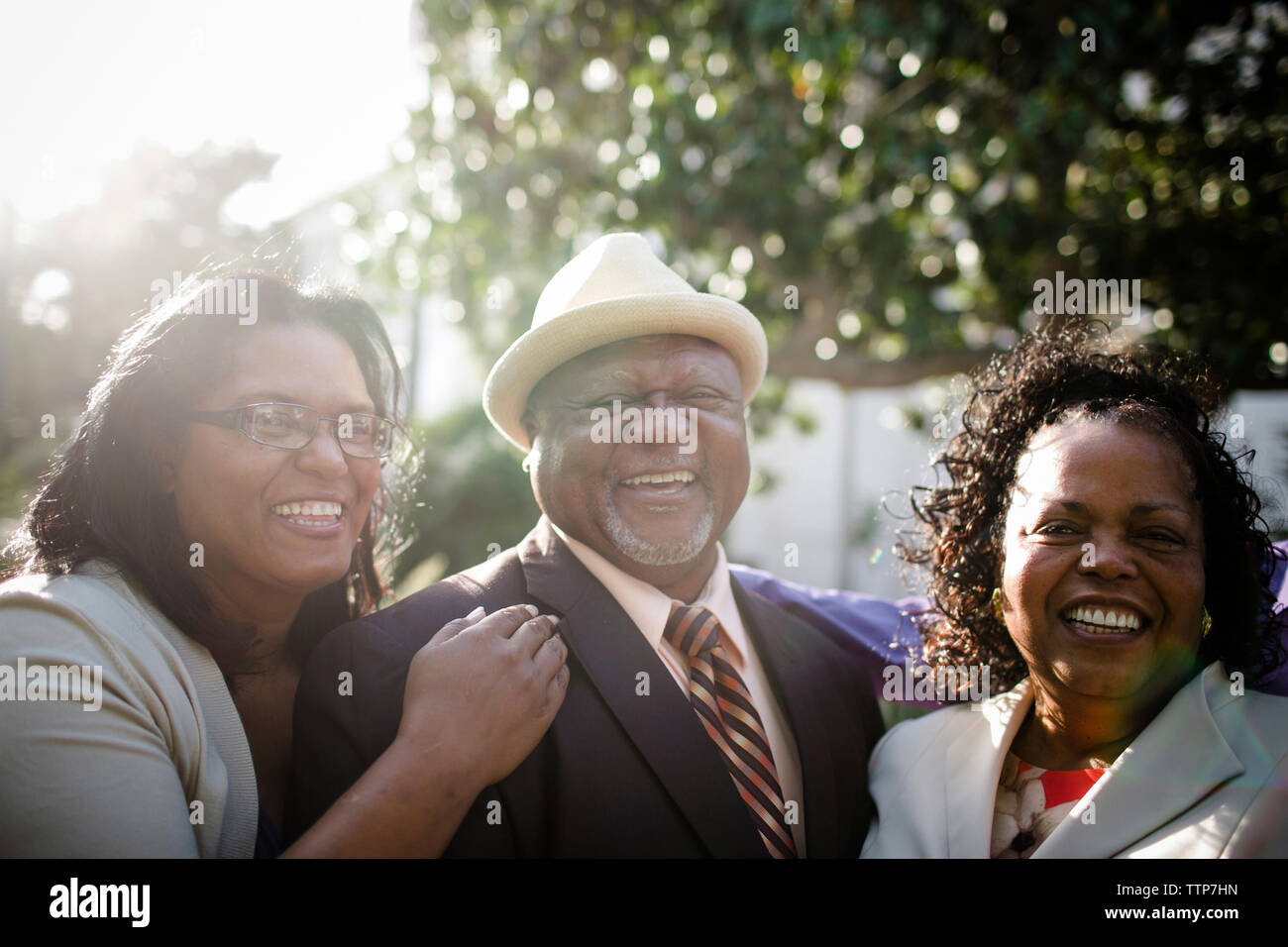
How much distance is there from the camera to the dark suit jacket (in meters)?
2.12

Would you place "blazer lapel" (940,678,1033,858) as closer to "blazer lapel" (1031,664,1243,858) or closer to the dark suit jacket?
"blazer lapel" (1031,664,1243,858)

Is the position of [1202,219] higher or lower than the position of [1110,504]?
higher

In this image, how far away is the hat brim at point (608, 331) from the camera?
8.25 feet

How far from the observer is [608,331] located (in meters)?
2.54

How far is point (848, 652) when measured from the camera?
3010 millimetres

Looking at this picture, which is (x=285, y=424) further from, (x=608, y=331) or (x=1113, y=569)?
(x=1113, y=569)

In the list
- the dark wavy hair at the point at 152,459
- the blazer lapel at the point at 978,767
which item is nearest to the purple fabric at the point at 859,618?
the blazer lapel at the point at 978,767

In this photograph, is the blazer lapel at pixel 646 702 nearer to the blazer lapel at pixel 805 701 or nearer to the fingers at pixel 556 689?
the fingers at pixel 556 689

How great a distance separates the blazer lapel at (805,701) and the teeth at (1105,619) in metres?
0.77

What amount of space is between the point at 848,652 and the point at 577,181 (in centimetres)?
445
